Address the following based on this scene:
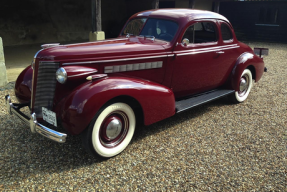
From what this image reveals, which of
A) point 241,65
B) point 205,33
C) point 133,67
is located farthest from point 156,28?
point 241,65

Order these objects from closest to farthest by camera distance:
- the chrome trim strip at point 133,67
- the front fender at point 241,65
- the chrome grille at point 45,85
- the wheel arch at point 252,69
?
the chrome grille at point 45,85, the chrome trim strip at point 133,67, the front fender at point 241,65, the wheel arch at point 252,69

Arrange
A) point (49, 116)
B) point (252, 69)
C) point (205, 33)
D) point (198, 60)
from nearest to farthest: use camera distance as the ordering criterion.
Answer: point (49, 116), point (198, 60), point (205, 33), point (252, 69)

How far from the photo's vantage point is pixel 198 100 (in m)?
4.07

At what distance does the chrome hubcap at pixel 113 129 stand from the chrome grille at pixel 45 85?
0.72 meters

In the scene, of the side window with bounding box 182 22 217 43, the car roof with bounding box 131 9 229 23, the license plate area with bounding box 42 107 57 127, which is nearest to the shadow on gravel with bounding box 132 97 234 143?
the license plate area with bounding box 42 107 57 127

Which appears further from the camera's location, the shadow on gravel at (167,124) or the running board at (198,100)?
the running board at (198,100)

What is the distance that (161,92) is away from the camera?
3.29m

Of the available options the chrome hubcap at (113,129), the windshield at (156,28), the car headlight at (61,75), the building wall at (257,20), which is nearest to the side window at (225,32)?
the windshield at (156,28)

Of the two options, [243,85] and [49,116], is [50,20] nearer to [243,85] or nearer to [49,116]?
[243,85]

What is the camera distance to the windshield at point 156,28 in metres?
3.78

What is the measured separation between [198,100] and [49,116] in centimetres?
233

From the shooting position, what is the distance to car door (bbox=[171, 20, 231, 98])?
3.78m

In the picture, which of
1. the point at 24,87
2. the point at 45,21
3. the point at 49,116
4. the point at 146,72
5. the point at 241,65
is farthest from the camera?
the point at 45,21

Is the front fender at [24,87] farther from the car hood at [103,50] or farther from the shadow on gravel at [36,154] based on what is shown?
the car hood at [103,50]
